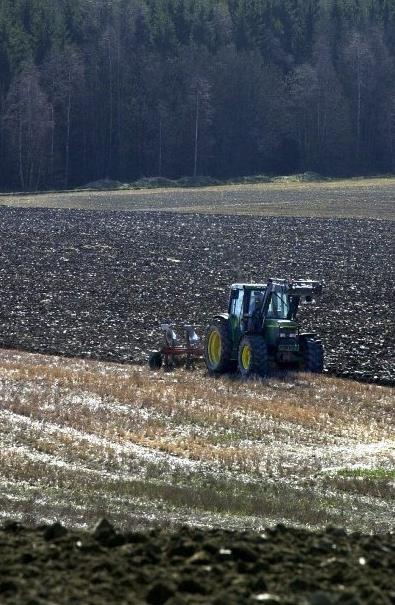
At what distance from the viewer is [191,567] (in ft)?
25.3

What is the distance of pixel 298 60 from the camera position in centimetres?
12000

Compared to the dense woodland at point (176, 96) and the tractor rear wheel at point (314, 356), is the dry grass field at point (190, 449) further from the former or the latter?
the dense woodland at point (176, 96)

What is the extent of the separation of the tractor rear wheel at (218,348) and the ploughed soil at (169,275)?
79.4 inches

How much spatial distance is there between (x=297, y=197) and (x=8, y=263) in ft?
114

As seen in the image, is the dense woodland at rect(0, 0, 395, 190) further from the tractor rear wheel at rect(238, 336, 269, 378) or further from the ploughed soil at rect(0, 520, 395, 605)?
the ploughed soil at rect(0, 520, 395, 605)

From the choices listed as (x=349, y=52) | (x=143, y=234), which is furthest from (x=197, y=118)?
(x=143, y=234)

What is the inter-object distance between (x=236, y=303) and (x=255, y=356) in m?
1.87

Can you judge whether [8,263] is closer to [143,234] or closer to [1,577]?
[143,234]

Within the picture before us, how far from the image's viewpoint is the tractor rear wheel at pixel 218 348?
77.3 feet

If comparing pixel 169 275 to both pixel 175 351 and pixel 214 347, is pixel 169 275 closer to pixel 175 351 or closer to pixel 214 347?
pixel 175 351

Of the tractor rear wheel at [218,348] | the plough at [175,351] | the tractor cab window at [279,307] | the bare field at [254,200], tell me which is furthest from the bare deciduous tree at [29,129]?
the tractor cab window at [279,307]

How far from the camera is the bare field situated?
63656 millimetres

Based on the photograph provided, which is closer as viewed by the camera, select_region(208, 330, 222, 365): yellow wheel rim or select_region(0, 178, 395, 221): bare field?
select_region(208, 330, 222, 365): yellow wheel rim

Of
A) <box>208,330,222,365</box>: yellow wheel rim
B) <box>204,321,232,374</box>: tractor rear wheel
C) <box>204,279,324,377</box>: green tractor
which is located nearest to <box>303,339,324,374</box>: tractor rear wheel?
<box>204,279,324,377</box>: green tractor
